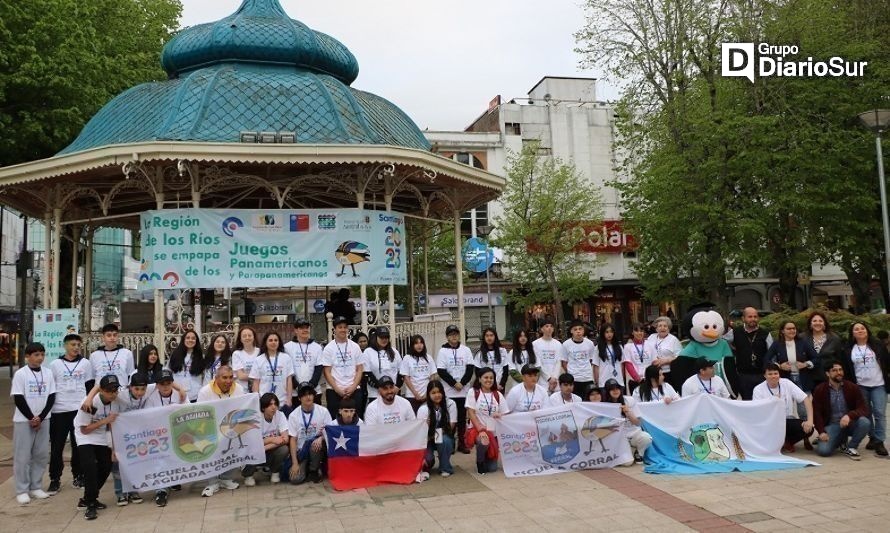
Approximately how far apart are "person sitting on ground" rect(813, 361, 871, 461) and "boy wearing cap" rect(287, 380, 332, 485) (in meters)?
6.75

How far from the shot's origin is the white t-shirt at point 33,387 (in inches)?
334

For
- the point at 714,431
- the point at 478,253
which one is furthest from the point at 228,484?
the point at 478,253

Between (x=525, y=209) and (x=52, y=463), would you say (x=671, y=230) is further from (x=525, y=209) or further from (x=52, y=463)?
(x=52, y=463)

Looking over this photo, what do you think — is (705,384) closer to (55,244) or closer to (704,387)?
(704,387)

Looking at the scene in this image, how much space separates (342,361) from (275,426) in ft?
4.92

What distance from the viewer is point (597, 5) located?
25594mm

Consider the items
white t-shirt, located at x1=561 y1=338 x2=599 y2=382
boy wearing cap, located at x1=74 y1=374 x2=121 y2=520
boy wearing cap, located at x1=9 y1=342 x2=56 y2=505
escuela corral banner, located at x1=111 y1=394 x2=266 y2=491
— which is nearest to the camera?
boy wearing cap, located at x1=74 y1=374 x2=121 y2=520

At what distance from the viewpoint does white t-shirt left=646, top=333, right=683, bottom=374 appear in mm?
10852

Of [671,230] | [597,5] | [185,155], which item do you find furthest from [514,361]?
[597,5]

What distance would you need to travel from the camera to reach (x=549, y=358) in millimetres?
10906

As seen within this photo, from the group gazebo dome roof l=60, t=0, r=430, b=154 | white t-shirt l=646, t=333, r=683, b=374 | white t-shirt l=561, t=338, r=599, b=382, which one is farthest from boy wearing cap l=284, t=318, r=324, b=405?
white t-shirt l=646, t=333, r=683, b=374

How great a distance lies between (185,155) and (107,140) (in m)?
3.54

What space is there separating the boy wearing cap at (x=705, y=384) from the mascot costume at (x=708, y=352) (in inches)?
28.7

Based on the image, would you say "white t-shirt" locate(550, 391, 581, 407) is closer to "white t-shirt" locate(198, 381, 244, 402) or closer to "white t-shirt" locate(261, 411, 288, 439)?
"white t-shirt" locate(261, 411, 288, 439)
